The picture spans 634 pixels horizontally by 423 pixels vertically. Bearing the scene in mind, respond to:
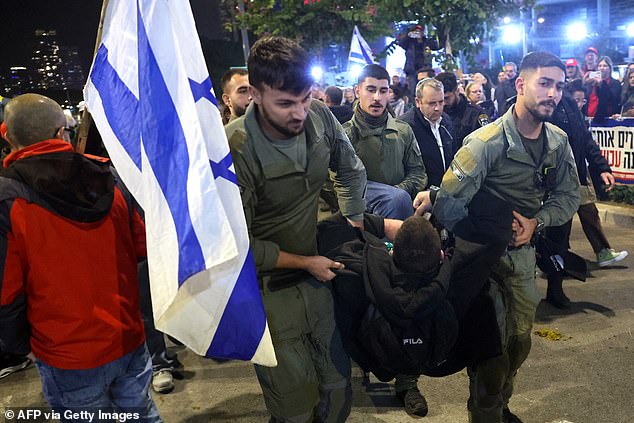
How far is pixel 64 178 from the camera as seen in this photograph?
2.38 metres

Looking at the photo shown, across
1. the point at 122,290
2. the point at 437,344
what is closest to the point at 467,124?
the point at 437,344

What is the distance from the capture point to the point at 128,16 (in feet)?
6.55

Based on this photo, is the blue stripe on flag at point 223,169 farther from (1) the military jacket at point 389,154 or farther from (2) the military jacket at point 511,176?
(1) the military jacket at point 389,154

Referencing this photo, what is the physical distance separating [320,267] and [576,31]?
5177cm

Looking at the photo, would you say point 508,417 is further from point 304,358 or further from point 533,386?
point 304,358

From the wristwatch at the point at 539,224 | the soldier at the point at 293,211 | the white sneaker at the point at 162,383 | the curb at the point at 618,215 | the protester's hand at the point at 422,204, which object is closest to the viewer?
the soldier at the point at 293,211

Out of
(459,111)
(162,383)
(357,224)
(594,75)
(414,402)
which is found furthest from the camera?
(594,75)

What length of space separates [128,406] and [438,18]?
6901 mm

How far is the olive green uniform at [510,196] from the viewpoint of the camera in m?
3.04

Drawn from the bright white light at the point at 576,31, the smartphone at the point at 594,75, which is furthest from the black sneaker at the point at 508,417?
the bright white light at the point at 576,31

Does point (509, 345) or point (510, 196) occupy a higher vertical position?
point (510, 196)

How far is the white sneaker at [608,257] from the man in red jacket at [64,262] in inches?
213

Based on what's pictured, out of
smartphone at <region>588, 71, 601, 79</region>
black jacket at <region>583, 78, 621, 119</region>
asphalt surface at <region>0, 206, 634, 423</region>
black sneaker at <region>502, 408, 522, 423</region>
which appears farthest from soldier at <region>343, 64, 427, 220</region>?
smartphone at <region>588, 71, 601, 79</region>

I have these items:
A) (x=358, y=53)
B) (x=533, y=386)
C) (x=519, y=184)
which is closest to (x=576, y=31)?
(x=358, y=53)
